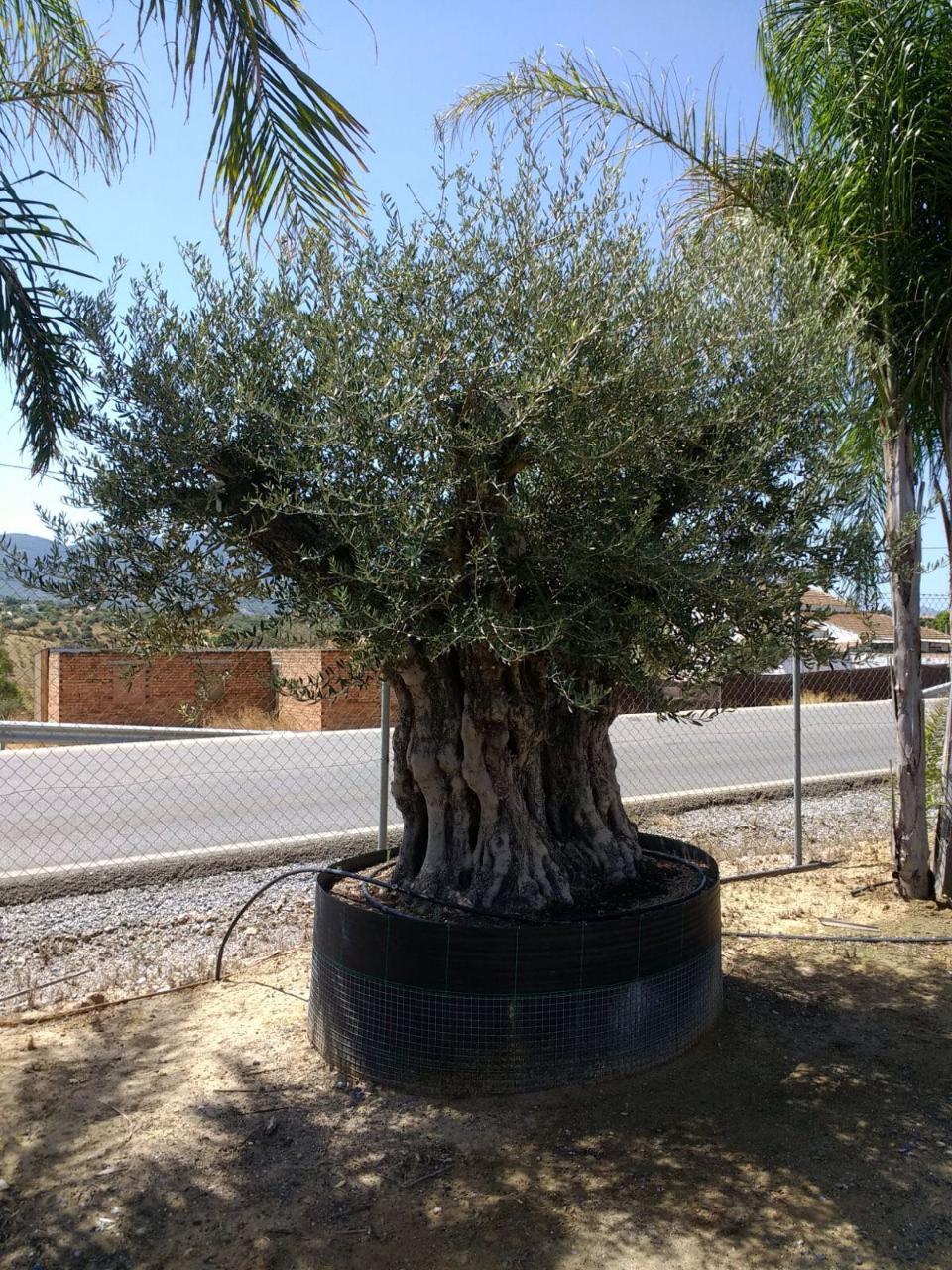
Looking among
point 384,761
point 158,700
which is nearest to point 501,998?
point 384,761

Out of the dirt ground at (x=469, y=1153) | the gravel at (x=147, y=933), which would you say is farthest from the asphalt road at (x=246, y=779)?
the dirt ground at (x=469, y=1153)

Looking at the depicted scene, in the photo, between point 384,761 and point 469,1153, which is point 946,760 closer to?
point 384,761

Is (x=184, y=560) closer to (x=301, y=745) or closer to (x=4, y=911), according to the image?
(x=4, y=911)

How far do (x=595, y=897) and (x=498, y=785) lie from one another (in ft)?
2.30

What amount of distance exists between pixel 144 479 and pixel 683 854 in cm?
335

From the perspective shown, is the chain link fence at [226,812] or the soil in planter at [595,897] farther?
the chain link fence at [226,812]

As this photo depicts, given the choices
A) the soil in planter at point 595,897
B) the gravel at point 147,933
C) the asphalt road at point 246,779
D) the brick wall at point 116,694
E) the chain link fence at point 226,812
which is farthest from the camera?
the brick wall at point 116,694

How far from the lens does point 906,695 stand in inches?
272

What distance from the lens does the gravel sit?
5711 mm

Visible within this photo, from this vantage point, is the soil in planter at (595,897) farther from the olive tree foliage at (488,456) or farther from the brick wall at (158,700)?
the brick wall at (158,700)

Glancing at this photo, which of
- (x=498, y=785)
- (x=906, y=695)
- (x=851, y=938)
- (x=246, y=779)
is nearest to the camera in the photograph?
(x=498, y=785)

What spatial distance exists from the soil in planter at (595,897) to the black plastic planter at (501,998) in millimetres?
175

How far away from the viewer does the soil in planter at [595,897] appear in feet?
14.7

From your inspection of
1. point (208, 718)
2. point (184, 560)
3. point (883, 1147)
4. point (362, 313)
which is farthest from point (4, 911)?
point (208, 718)
